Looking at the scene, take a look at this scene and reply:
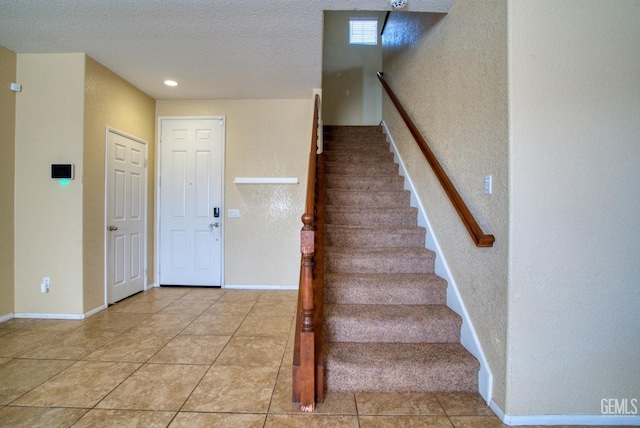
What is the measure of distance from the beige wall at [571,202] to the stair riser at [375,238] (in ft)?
3.80

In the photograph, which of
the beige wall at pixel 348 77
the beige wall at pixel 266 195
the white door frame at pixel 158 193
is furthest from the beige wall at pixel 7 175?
the beige wall at pixel 348 77

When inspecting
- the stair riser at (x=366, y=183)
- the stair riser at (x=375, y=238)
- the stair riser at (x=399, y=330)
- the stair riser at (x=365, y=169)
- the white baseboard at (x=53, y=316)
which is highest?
the stair riser at (x=365, y=169)

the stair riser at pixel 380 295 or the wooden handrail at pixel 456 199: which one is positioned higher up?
the wooden handrail at pixel 456 199

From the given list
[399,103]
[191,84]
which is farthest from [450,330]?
[191,84]

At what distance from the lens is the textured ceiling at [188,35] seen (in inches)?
87.7

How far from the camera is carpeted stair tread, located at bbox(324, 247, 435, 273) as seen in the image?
2473mm

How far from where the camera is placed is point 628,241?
1.55m

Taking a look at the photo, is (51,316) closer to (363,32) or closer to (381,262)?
(381,262)

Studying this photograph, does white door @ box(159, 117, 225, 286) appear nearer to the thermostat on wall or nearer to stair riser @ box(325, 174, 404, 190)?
the thermostat on wall

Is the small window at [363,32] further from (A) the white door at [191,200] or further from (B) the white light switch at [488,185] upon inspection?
(B) the white light switch at [488,185]

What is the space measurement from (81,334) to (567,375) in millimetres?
3639

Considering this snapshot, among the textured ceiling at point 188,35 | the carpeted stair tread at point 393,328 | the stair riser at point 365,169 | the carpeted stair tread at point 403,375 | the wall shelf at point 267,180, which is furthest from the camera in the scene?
the wall shelf at point 267,180

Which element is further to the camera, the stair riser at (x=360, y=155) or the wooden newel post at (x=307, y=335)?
the stair riser at (x=360, y=155)

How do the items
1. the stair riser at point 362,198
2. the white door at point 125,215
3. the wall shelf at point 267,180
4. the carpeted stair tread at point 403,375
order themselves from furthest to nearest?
the wall shelf at point 267,180, the white door at point 125,215, the stair riser at point 362,198, the carpeted stair tread at point 403,375
